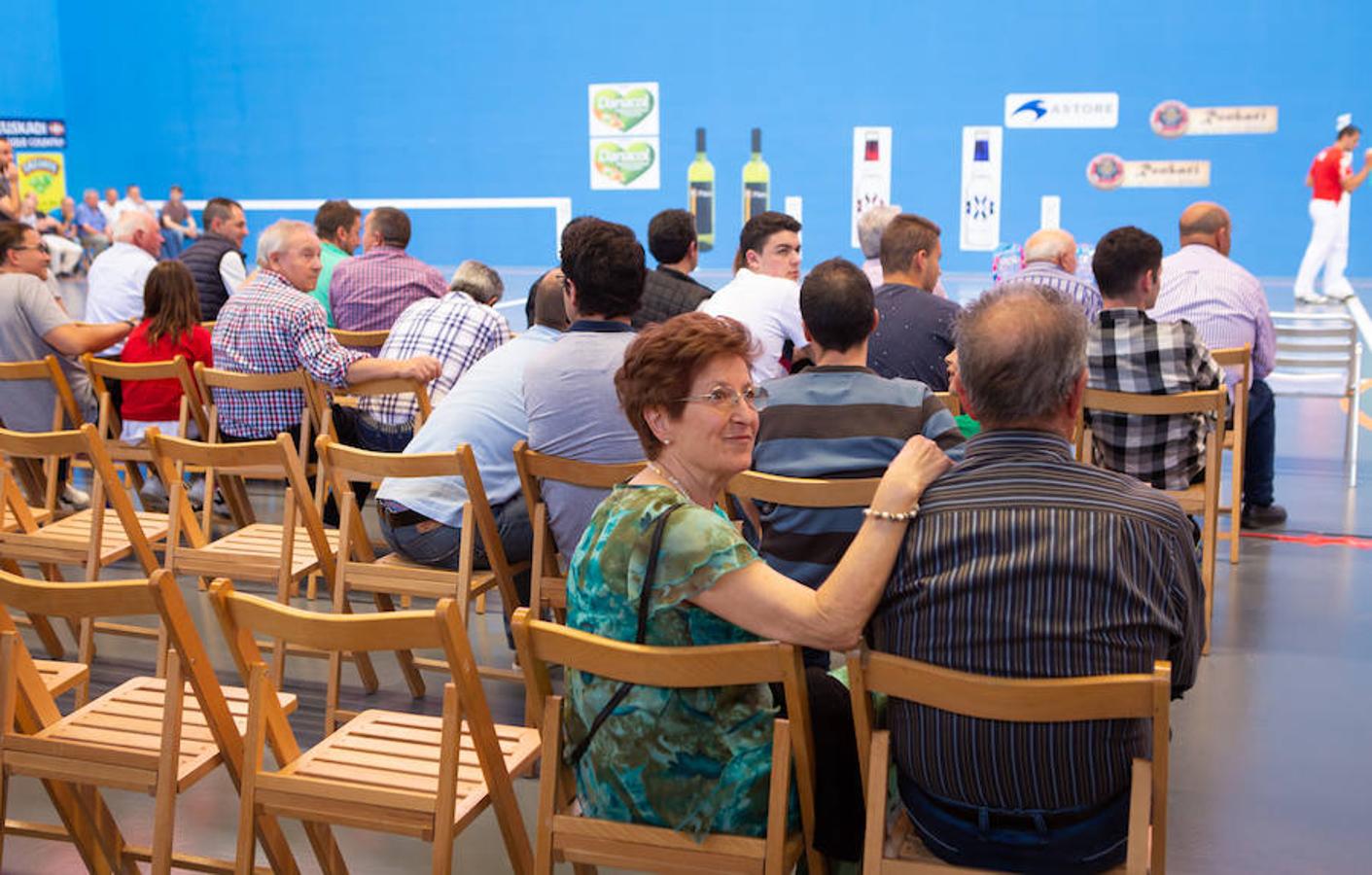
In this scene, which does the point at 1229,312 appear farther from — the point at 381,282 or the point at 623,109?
the point at 623,109

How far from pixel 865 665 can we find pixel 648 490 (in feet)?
1.25

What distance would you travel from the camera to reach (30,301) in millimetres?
4824

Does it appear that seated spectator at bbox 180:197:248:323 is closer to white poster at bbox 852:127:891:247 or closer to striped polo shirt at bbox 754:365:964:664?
striped polo shirt at bbox 754:365:964:664

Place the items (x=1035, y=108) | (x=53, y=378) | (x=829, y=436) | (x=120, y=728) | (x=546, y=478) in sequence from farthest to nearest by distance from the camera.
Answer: (x=1035, y=108) < (x=53, y=378) < (x=546, y=478) < (x=829, y=436) < (x=120, y=728)

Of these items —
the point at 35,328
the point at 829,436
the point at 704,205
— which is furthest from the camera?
the point at 704,205

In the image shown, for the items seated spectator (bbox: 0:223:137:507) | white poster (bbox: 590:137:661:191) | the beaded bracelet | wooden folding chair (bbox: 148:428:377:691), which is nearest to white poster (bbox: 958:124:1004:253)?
white poster (bbox: 590:137:661:191)

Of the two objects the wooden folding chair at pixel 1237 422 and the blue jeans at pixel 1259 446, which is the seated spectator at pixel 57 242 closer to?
the blue jeans at pixel 1259 446

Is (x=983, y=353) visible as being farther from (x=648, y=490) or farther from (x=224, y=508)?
(x=224, y=508)

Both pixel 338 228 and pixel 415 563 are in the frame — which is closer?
pixel 415 563

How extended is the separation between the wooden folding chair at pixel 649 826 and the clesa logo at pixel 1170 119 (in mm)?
10876

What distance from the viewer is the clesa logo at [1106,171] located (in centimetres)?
1167

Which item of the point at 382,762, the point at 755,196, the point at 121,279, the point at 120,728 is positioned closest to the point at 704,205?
the point at 755,196

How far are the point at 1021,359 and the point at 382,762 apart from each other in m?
1.20

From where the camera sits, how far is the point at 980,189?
1226 centimetres
